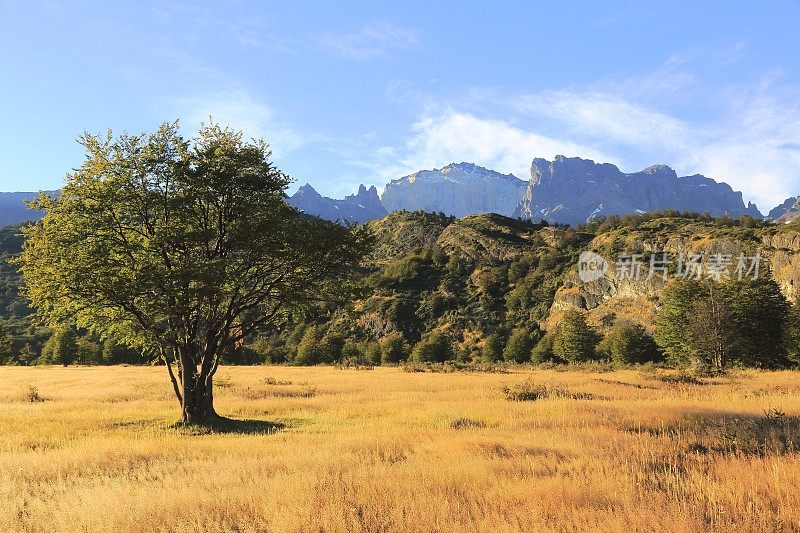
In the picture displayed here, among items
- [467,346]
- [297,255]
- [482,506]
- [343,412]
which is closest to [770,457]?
[482,506]

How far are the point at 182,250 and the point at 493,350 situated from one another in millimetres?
75435

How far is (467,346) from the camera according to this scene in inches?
3794

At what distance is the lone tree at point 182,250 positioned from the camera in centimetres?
1566

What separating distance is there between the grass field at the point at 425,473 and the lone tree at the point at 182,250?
3586 mm

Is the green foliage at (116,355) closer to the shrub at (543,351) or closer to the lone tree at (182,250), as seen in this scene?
the shrub at (543,351)

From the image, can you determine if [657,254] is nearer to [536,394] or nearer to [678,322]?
[678,322]

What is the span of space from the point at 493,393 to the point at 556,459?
1568cm

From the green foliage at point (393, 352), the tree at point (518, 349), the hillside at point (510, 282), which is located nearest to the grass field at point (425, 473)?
the hillside at point (510, 282)

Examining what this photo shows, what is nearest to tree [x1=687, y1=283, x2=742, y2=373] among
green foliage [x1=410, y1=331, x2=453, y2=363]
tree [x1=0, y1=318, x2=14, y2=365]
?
green foliage [x1=410, y1=331, x2=453, y2=363]

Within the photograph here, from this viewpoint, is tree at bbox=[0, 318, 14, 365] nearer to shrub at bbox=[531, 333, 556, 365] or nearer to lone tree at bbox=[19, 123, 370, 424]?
lone tree at bbox=[19, 123, 370, 424]

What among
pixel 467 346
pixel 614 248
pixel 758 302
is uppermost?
pixel 614 248

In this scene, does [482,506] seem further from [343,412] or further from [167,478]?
[343,412]

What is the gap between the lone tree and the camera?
15.7m

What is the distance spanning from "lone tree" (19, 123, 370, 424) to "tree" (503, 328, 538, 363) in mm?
69473
